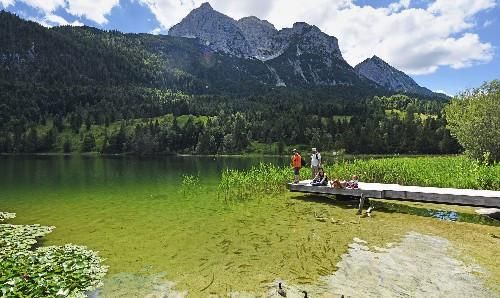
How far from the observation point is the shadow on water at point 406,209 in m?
26.9

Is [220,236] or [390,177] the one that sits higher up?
[390,177]

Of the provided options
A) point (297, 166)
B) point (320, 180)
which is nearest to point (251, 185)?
point (297, 166)

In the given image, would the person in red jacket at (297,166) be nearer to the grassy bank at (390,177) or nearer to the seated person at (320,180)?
the seated person at (320,180)

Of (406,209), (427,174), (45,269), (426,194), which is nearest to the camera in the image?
(45,269)

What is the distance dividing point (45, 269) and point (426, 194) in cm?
2498

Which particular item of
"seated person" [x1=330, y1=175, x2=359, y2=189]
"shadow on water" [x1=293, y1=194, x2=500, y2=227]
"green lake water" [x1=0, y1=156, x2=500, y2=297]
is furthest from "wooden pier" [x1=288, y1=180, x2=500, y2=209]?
"green lake water" [x1=0, y1=156, x2=500, y2=297]

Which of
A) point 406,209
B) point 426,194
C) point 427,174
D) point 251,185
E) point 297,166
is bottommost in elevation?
point 406,209

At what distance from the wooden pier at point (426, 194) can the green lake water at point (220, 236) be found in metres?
1.42

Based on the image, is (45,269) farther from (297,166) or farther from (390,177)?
(390,177)

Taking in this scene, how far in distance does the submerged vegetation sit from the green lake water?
84cm

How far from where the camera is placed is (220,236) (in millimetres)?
23234

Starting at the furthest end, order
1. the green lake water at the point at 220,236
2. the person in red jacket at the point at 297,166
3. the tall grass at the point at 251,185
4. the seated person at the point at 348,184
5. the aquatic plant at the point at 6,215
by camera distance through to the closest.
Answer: the tall grass at the point at 251,185, the person in red jacket at the point at 297,166, the seated person at the point at 348,184, the aquatic plant at the point at 6,215, the green lake water at the point at 220,236

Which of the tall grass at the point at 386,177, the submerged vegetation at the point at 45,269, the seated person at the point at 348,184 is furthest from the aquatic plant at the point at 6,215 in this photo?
the seated person at the point at 348,184

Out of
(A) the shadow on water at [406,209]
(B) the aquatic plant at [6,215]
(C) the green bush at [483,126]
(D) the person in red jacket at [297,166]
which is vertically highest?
(C) the green bush at [483,126]
